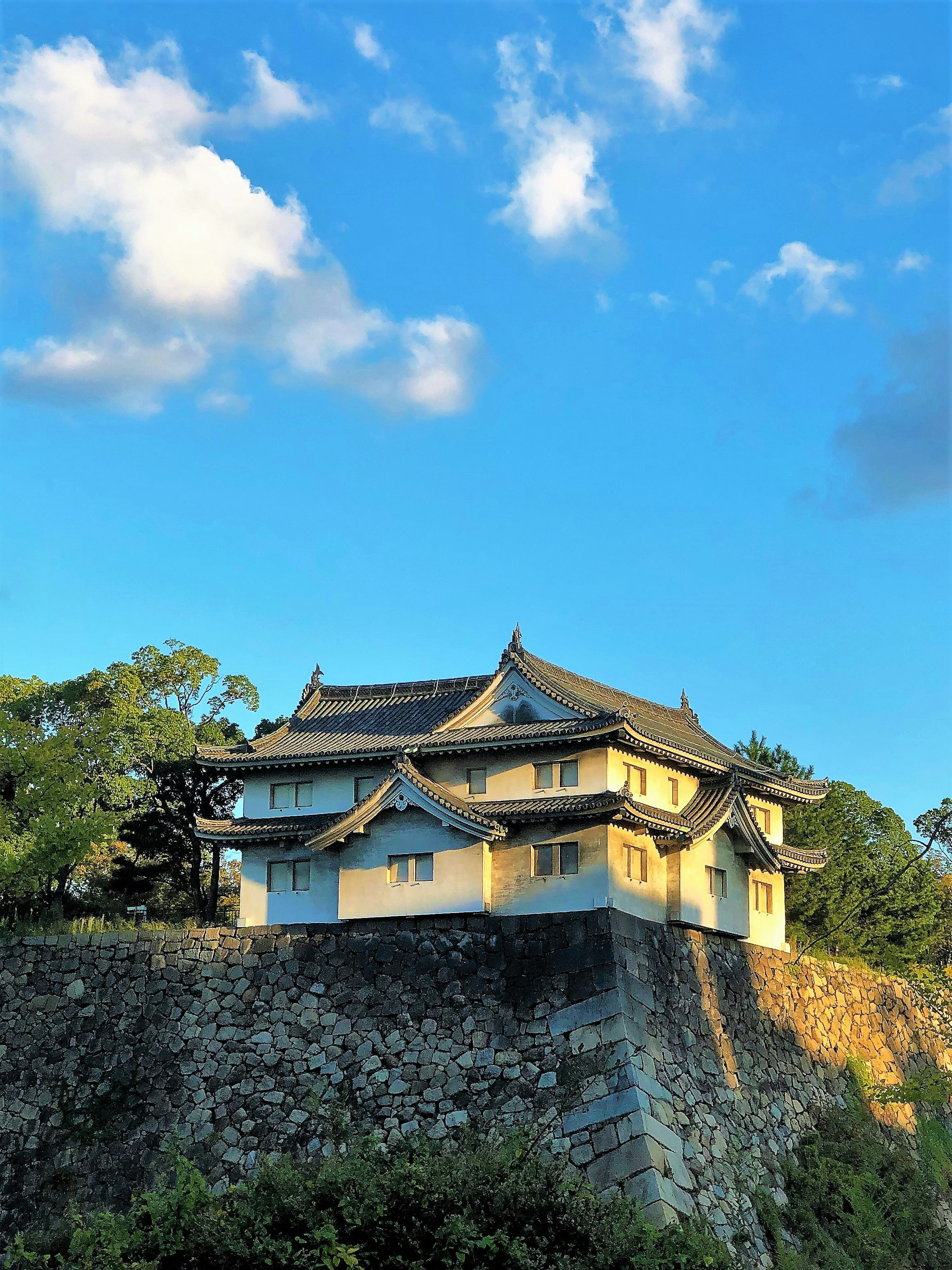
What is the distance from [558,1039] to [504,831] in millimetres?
4850

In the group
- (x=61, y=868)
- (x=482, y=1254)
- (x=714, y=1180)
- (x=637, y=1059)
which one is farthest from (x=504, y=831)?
(x=61, y=868)

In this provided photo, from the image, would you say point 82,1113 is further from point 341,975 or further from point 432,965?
point 432,965

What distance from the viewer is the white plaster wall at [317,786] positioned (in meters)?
35.8

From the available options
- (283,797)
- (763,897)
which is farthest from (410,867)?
(763,897)

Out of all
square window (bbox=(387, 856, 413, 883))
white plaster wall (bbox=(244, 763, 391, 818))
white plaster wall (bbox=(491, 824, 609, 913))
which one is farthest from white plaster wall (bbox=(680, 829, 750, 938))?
white plaster wall (bbox=(244, 763, 391, 818))

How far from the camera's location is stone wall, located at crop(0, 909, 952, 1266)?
28875mm

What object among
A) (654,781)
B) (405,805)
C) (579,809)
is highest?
(654,781)

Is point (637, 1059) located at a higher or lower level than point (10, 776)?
lower

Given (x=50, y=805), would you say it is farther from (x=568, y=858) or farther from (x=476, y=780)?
(x=568, y=858)

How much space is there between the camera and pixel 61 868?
41625 millimetres

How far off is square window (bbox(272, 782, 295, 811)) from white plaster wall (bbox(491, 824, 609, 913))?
656 centimetres

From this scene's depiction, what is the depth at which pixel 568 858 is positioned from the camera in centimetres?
3194

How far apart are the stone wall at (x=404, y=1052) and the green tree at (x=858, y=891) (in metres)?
10.1

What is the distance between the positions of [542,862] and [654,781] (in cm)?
406
